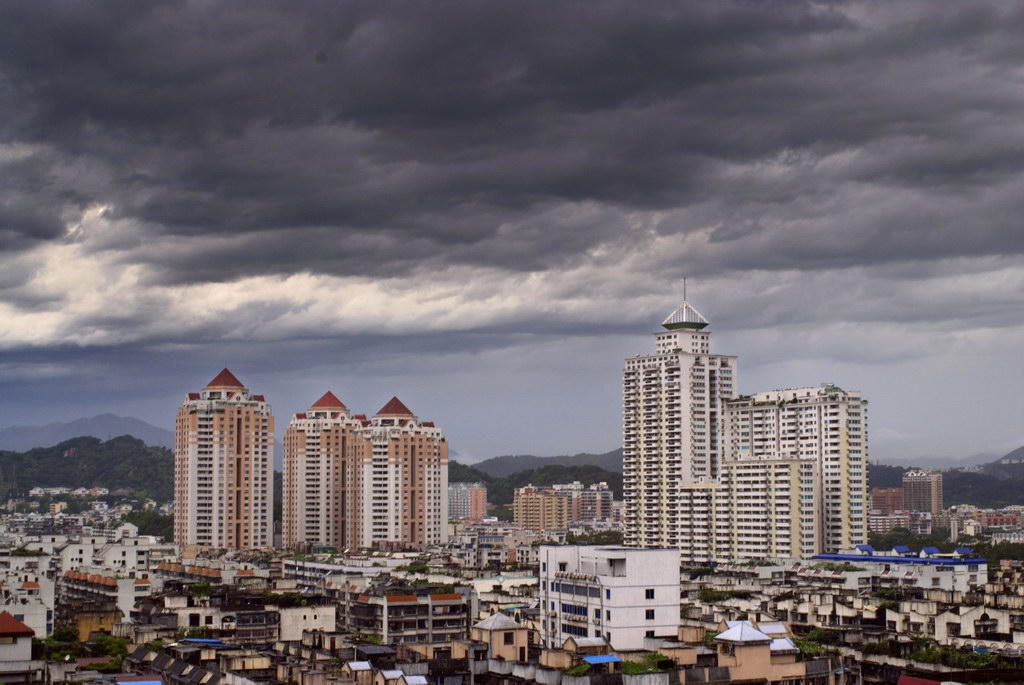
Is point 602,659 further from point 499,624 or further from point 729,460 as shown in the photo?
point 729,460

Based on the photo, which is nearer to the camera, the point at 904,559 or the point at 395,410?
the point at 904,559

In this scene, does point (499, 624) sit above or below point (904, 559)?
above

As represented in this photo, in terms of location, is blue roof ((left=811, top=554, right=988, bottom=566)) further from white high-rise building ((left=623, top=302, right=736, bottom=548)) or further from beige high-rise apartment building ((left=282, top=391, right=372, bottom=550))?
beige high-rise apartment building ((left=282, top=391, right=372, bottom=550))

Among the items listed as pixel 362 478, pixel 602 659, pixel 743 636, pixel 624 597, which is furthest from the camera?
pixel 362 478

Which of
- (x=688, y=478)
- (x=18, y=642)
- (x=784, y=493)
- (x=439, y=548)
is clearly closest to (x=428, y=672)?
(x=18, y=642)

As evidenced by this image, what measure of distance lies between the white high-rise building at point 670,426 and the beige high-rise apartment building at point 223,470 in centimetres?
3868

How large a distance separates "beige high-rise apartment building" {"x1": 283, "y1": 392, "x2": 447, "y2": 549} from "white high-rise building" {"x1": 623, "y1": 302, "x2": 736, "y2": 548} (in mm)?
26414

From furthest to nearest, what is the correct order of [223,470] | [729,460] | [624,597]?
[223,470]
[729,460]
[624,597]

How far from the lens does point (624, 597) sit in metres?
47.9

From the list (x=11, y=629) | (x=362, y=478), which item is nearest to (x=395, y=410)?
(x=362, y=478)

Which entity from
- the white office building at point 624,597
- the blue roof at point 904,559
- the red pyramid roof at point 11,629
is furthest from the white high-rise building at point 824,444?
the red pyramid roof at point 11,629

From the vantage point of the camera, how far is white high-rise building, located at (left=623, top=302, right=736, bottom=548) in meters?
127

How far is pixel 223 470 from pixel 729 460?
51369mm

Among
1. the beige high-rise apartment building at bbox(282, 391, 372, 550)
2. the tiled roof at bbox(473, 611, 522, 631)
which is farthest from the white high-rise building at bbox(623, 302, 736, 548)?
the tiled roof at bbox(473, 611, 522, 631)
